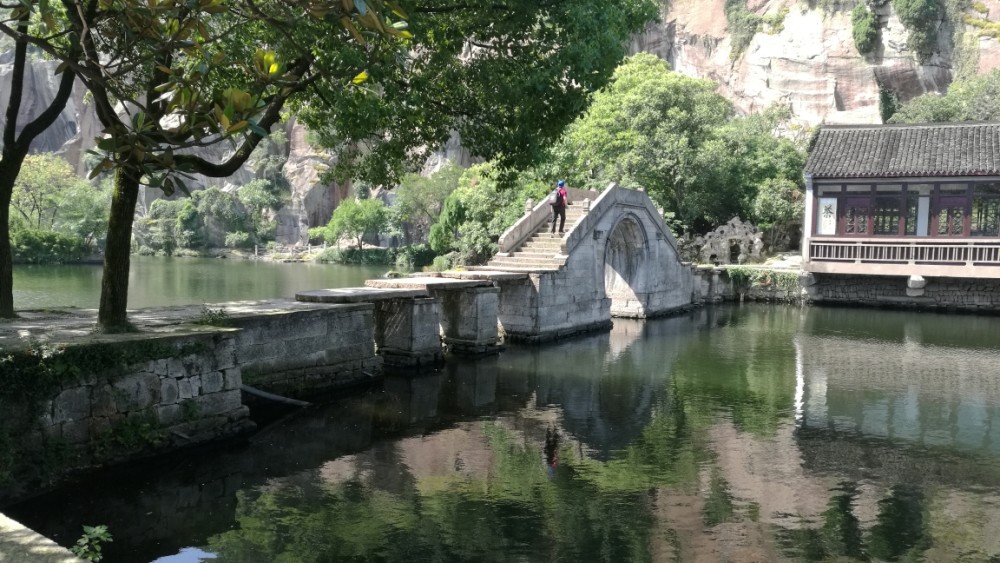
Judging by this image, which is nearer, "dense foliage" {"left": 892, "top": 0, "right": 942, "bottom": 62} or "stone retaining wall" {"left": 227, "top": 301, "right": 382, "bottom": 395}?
"stone retaining wall" {"left": 227, "top": 301, "right": 382, "bottom": 395}

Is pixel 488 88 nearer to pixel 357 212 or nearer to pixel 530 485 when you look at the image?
pixel 530 485

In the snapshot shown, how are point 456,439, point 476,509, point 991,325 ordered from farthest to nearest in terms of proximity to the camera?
point 991,325 < point 456,439 < point 476,509

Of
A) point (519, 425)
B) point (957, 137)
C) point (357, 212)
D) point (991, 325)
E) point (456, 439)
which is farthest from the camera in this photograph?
point (357, 212)

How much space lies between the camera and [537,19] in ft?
39.2

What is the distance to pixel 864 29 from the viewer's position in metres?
44.3

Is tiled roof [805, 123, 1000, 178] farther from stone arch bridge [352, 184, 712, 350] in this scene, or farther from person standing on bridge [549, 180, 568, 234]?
person standing on bridge [549, 180, 568, 234]

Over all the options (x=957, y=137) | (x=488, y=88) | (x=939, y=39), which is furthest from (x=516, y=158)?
(x=939, y=39)

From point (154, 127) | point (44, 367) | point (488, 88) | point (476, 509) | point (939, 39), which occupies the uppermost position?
point (939, 39)

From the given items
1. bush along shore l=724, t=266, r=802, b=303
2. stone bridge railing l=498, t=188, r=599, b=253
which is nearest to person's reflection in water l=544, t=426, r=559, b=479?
stone bridge railing l=498, t=188, r=599, b=253

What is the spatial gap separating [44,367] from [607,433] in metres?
7.29

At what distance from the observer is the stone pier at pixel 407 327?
15484 mm

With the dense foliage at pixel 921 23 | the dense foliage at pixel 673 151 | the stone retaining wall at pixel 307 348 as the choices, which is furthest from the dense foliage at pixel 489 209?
the dense foliage at pixel 921 23

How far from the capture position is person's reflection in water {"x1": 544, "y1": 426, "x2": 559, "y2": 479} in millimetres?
9461

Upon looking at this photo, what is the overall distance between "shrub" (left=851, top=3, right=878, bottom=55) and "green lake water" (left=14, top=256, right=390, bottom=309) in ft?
103
